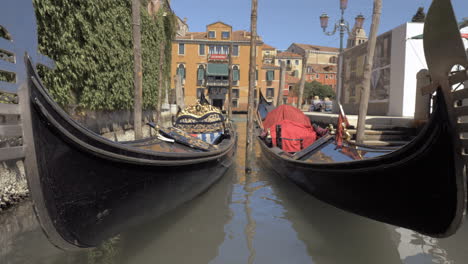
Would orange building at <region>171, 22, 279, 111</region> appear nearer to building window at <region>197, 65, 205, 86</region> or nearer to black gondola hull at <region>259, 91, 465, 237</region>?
building window at <region>197, 65, 205, 86</region>

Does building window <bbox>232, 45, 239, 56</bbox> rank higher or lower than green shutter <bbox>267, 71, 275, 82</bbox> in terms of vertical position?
higher

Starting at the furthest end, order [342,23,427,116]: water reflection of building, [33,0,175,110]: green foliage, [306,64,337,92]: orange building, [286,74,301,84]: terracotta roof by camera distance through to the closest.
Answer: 1. [306,64,337,92]: orange building
2. [286,74,301,84]: terracotta roof
3. [342,23,427,116]: water reflection of building
4. [33,0,175,110]: green foliage

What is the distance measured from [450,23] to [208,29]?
25282mm

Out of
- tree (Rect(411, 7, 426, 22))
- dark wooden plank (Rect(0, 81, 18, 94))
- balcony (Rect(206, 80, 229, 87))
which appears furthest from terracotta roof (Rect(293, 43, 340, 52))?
dark wooden plank (Rect(0, 81, 18, 94))

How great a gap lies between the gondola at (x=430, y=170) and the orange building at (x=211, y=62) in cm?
2251

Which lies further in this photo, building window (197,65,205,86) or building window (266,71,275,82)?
building window (266,71,275,82)

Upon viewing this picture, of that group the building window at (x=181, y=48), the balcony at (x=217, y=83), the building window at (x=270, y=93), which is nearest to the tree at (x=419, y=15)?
the building window at (x=270, y=93)

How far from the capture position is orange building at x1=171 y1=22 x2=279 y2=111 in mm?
24688

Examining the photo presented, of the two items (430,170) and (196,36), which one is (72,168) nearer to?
(430,170)

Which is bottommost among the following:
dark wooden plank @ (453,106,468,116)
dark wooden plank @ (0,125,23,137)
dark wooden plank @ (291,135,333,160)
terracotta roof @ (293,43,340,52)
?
dark wooden plank @ (291,135,333,160)

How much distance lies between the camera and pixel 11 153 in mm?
1338

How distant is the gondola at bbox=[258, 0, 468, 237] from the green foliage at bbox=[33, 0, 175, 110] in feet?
11.1

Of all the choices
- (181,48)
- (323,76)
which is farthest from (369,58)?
(323,76)

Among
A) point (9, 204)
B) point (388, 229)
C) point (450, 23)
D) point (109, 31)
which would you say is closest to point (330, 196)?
point (388, 229)
